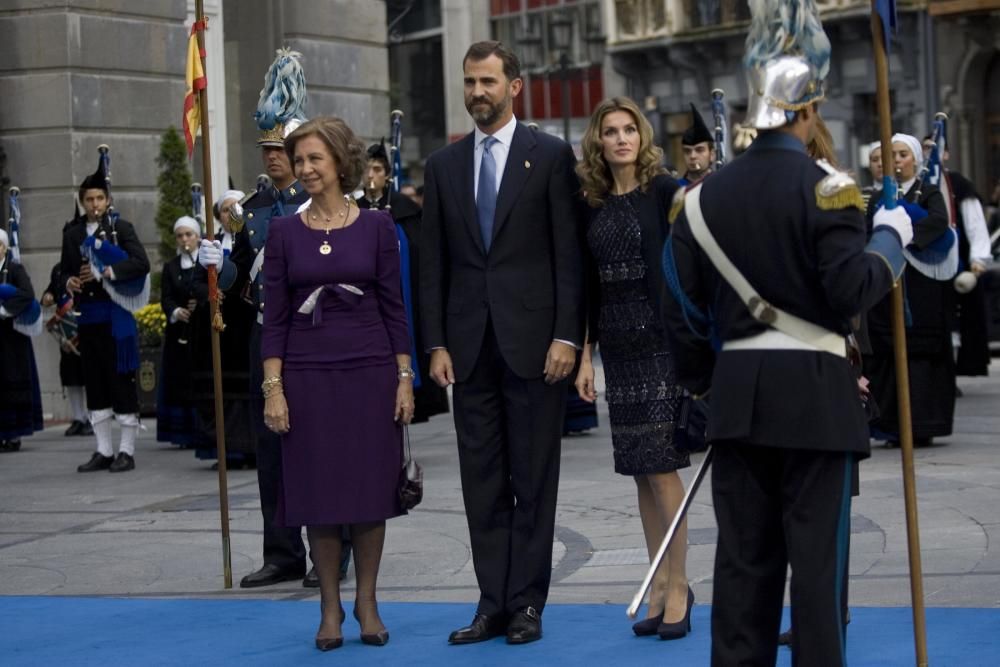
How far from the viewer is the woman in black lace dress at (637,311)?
7.11 metres

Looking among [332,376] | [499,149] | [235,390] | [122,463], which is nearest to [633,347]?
[499,149]

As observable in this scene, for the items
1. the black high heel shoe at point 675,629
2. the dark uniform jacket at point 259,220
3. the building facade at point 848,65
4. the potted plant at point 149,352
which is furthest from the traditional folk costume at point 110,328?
the building facade at point 848,65

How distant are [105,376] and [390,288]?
7053 millimetres

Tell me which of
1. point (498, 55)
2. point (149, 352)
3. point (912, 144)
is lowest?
point (149, 352)

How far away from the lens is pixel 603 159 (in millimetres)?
7207

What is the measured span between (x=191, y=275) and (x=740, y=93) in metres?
31.2

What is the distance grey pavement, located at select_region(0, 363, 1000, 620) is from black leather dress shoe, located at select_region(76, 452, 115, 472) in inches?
7.3

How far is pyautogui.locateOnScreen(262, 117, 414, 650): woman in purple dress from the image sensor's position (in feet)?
24.0

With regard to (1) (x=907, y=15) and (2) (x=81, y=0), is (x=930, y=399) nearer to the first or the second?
(2) (x=81, y=0)

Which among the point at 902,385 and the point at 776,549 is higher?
the point at 902,385

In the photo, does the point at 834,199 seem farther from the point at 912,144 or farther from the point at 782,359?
the point at 912,144

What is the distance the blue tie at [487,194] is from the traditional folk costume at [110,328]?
703 cm

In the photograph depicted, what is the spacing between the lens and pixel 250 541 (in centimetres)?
1008

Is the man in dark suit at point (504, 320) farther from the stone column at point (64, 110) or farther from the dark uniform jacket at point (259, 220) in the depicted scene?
the stone column at point (64, 110)
